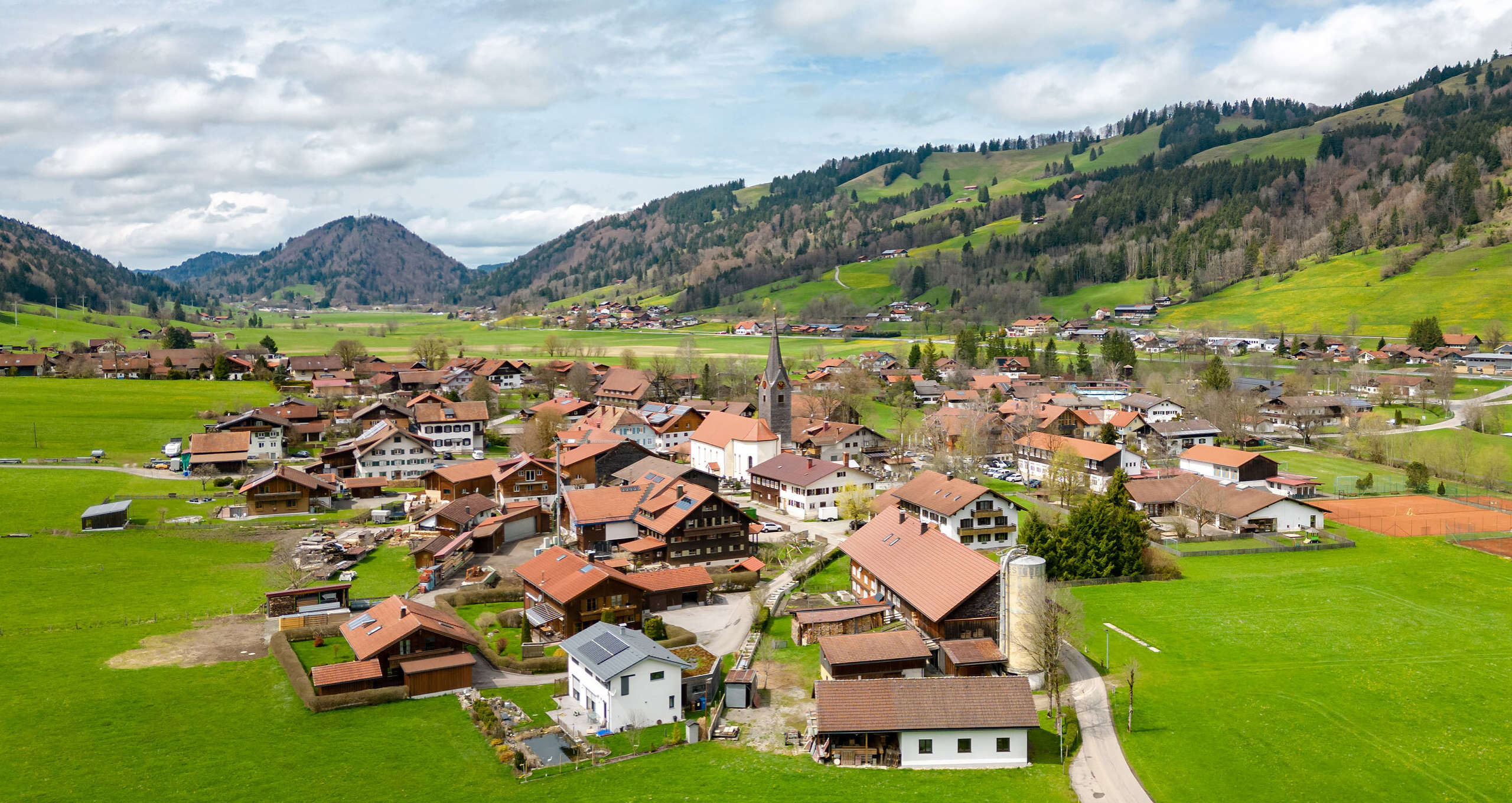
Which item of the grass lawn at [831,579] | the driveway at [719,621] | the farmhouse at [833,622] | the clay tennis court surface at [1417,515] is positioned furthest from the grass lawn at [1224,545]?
the driveway at [719,621]

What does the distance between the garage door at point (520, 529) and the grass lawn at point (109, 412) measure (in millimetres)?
36107

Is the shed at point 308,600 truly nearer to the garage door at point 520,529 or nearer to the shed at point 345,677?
→ the shed at point 345,677

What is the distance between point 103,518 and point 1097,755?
169 feet

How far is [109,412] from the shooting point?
3164 inches

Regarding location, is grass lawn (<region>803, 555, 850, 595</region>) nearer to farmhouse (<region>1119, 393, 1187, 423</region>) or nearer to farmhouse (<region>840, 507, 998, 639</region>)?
farmhouse (<region>840, 507, 998, 639</region>)

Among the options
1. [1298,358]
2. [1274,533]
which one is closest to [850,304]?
[1298,358]

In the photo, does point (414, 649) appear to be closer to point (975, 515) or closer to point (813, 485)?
point (975, 515)

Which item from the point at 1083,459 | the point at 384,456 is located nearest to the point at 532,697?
the point at 384,456

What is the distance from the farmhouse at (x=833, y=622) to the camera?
35.9m

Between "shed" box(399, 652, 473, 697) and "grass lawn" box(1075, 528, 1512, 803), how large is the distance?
826 inches

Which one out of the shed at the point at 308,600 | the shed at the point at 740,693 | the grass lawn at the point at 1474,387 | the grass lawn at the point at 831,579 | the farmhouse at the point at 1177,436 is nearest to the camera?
the shed at the point at 740,693

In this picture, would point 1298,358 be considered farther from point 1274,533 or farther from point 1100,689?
point 1100,689

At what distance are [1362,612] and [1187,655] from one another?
Result: 425 inches

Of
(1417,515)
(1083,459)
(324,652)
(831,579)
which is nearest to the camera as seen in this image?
(324,652)
